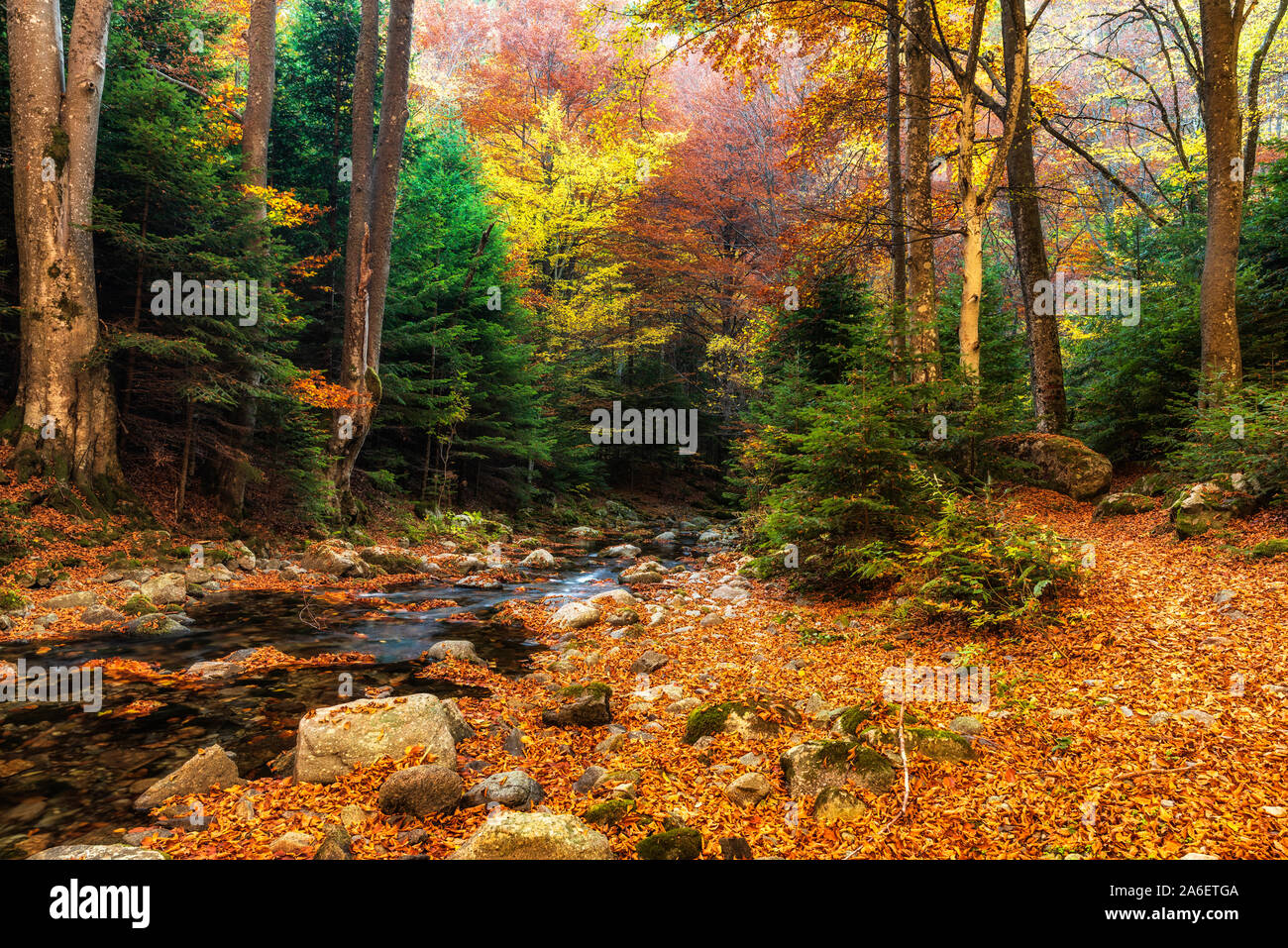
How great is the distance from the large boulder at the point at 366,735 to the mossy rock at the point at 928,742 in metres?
2.32

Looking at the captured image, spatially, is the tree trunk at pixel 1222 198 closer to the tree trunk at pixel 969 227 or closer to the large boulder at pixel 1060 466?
the large boulder at pixel 1060 466

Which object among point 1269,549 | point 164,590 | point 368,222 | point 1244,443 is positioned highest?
point 368,222

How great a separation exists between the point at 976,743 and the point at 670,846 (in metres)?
1.65

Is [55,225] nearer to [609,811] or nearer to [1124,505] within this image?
[609,811]

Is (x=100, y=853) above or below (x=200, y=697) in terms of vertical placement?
above

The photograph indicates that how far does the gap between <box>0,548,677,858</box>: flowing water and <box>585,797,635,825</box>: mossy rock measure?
6.91 ft

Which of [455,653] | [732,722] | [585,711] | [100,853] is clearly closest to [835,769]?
[732,722]

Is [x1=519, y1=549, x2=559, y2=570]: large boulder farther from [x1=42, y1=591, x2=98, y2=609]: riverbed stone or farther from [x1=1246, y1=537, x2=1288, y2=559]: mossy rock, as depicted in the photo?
[x1=1246, y1=537, x2=1288, y2=559]: mossy rock

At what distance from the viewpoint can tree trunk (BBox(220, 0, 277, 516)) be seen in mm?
10336

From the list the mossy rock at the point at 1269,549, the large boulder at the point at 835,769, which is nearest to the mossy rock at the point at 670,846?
the large boulder at the point at 835,769

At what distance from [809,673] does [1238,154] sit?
8.62 m

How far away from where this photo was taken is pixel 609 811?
2926mm
